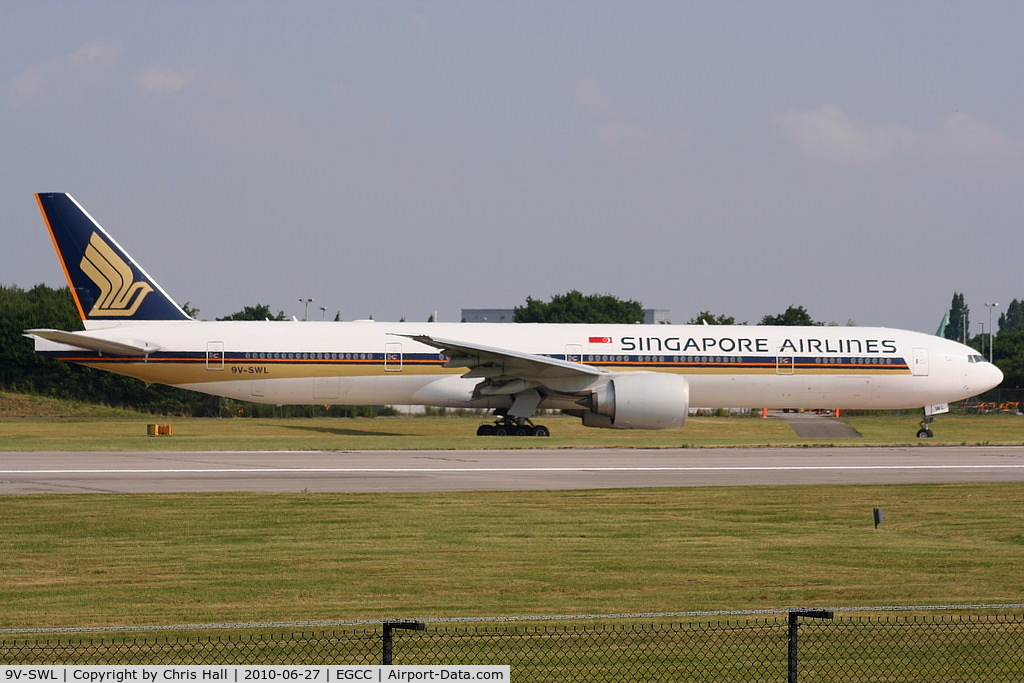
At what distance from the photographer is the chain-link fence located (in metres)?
8.92

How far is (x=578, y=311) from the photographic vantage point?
4281 inches

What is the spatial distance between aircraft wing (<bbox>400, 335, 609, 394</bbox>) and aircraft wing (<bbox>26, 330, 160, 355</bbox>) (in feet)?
28.1

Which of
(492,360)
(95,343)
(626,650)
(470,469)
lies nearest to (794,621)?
(626,650)

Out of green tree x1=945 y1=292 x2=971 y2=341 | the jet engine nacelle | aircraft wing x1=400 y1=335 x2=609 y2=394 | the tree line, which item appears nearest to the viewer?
the jet engine nacelle

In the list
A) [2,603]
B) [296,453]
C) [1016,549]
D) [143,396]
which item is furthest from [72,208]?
[1016,549]

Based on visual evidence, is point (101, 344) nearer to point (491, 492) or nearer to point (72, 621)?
point (491, 492)

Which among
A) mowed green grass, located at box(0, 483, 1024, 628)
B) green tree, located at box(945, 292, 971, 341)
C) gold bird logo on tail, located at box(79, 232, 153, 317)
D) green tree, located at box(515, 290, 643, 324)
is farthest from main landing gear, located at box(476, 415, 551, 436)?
green tree, located at box(945, 292, 971, 341)

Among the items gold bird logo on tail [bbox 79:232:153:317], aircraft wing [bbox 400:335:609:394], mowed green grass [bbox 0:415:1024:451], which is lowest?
mowed green grass [bbox 0:415:1024:451]

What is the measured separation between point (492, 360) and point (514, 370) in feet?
2.61

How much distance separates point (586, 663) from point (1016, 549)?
8.34 m

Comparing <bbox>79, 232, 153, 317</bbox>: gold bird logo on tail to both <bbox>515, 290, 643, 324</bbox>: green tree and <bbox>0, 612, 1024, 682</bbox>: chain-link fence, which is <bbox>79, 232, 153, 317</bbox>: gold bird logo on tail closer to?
<bbox>0, 612, 1024, 682</bbox>: chain-link fence

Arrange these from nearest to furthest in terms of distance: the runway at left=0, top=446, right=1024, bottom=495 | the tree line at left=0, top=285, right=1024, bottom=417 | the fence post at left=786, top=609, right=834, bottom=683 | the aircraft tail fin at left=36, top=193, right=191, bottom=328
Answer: the fence post at left=786, top=609, right=834, bottom=683
the runway at left=0, top=446, right=1024, bottom=495
the aircraft tail fin at left=36, top=193, right=191, bottom=328
the tree line at left=0, top=285, right=1024, bottom=417

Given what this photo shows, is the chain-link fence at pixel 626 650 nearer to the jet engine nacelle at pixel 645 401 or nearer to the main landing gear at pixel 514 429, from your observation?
the jet engine nacelle at pixel 645 401

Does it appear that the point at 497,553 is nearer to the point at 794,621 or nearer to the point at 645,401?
the point at 794,621
